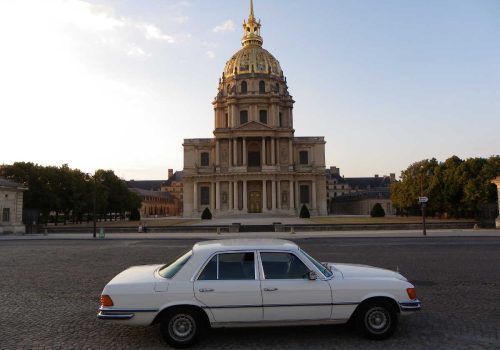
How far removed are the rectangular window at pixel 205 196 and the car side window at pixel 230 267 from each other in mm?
76372

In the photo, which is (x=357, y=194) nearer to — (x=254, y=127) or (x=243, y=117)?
(x=243, y=117)

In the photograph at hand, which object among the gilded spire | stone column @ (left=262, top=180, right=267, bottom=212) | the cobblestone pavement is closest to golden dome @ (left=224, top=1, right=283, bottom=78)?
A: the gilded spire

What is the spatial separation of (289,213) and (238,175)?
1087 centimetres

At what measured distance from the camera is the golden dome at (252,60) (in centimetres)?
9050

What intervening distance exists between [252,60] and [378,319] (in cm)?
8729

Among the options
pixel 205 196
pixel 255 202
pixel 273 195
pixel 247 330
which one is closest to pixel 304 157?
pixel 273 195

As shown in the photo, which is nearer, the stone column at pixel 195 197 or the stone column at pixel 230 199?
the stone column at pixel 230 199

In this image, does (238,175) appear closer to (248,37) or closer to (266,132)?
(266,132)

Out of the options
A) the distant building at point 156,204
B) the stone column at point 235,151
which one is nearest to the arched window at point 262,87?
the stone column at point 235,151

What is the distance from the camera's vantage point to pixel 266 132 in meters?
81.4

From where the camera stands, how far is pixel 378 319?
7.15 metres

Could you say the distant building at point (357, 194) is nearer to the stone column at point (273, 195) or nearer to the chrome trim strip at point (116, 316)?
the stone column at point (273, 195)

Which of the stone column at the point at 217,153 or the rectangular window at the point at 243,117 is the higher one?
the rectangular window at the point at 243,117

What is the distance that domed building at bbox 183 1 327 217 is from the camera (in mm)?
80312
